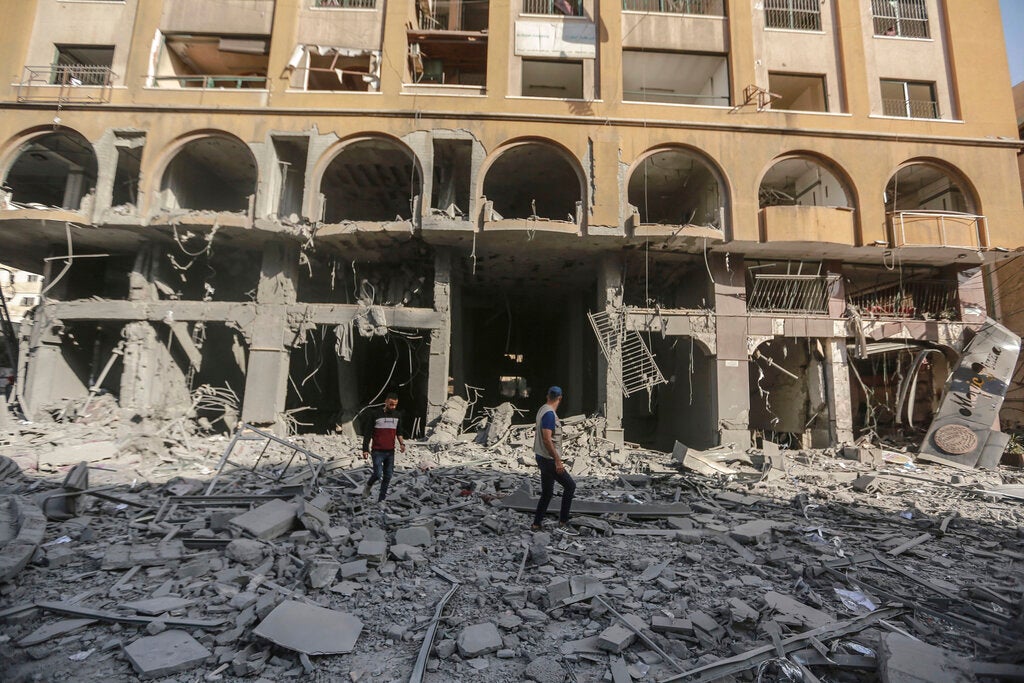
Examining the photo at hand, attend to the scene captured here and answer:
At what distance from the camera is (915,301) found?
614 inches

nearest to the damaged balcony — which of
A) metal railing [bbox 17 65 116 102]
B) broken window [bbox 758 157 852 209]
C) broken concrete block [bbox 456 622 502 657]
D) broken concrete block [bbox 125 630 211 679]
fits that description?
metal railing [bbox 17 65 116 102]

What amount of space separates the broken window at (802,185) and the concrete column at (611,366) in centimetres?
616

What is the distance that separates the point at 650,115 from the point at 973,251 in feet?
34.0

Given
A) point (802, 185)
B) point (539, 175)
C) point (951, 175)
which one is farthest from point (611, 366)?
point (951, 175)

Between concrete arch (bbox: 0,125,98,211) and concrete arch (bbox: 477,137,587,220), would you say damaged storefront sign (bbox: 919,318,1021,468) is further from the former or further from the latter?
concrete arch (bbox: 0,125,98,211)

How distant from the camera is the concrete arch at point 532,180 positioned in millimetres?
14453

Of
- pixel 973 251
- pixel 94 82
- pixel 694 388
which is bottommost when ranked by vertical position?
pixel 694 388

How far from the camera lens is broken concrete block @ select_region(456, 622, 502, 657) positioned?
11.1ft

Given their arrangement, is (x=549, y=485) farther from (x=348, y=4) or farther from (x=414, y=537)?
(x=348, y=4)

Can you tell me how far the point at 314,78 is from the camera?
16.2 metres

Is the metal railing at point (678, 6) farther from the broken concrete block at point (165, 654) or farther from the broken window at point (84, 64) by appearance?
the broken concrete block at point (165, 654)

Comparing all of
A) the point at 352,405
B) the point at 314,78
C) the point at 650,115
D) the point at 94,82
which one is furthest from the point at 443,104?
the point at 94,82

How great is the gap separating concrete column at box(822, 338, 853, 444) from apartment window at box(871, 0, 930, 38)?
416 inches

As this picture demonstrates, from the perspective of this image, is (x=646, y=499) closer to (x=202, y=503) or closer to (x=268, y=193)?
(x=202, y=503)
